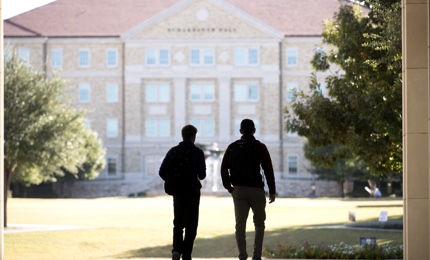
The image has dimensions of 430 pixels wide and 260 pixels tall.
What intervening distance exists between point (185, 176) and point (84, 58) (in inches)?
3238

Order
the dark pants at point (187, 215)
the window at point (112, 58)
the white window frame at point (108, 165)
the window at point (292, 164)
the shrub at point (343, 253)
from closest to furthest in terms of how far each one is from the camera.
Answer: the dark pants at point (187, 215), the shrub at point (343, 253), the white window frame at point (108, 165), the window at point (292, 164), the window at point (112, 58)

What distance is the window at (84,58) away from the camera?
9362 cm

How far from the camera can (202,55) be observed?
93188 millimetres

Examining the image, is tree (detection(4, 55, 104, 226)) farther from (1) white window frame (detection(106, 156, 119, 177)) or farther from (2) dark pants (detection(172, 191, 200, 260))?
(1) white window frame (detection(106, 156, 119, 177))

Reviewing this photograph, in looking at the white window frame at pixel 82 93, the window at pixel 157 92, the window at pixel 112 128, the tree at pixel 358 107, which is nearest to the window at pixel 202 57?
the window at pixel 157 92

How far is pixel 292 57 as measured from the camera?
307 feet

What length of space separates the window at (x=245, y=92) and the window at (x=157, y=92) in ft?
19.2

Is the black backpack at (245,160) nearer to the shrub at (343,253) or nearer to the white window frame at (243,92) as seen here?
the shrub at (343,253)

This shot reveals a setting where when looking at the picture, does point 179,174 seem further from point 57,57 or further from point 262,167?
point 57,57

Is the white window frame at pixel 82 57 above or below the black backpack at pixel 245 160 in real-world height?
above

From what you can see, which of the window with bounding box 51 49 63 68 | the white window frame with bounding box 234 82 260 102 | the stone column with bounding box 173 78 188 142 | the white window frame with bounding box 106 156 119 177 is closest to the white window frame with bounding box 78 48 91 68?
the window with bounding box 51 49 63 68

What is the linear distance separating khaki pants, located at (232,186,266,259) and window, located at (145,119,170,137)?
265ft

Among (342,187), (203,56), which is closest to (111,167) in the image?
(203,56)

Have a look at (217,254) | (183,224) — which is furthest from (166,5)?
(183,224)
